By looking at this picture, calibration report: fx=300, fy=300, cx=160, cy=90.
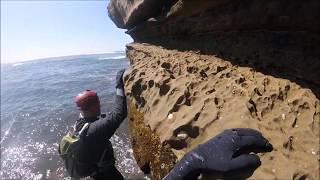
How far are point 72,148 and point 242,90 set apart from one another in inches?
91.6

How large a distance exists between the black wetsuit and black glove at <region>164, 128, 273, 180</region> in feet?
5.71

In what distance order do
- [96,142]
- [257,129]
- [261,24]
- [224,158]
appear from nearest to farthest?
[224,158] → [257,129] → [261,24] → [96,142]

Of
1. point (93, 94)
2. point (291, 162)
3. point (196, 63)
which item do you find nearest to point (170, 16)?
point (196, 63)

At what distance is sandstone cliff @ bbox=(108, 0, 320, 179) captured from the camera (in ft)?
7.70

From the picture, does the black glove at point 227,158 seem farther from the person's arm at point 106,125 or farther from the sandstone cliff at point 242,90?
the person's arm at point 106,125

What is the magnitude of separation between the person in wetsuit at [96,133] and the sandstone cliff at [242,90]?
21 centimetres

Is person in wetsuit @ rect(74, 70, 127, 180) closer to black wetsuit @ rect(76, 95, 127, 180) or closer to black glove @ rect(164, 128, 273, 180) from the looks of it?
black wetsuit @ rect(76, 95, 127, 180)

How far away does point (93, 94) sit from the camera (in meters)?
4.10

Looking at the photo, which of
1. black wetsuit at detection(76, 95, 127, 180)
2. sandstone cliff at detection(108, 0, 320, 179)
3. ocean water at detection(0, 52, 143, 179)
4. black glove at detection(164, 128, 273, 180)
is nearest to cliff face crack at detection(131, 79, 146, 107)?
sandstone cliff at detection(108, 0, 320, 179)

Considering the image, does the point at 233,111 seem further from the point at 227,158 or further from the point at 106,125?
the point at 106,125

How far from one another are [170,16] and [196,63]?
1.51 m

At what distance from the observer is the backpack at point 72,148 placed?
3.87 meters

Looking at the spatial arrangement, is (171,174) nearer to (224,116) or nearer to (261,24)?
(224,116)

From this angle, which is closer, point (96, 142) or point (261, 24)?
point (261, 24)
